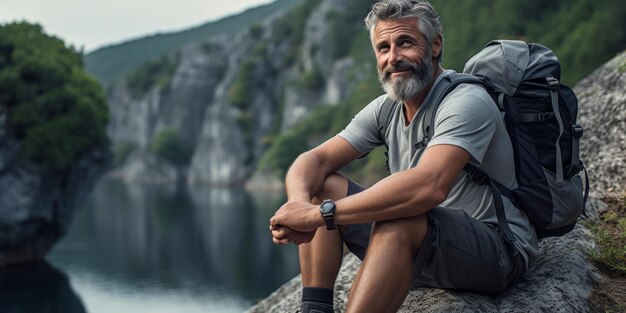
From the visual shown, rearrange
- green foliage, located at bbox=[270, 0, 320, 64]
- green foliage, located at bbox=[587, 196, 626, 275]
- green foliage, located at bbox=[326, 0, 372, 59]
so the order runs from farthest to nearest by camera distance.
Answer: green foliage, located at bbox=[270, 0, 320, 64]
green foliage, located at bbox=[326, 0, 372, 59]
green foliage, located at bbox=[587, 196, 626, 275]

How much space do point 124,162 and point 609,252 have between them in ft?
485

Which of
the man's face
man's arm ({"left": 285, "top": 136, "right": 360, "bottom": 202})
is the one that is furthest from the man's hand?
the man's face

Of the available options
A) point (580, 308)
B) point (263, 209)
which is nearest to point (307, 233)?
point (580, 308)

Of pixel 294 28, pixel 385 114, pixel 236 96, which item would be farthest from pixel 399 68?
pixel 294 28

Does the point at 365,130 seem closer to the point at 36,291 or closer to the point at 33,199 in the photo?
the point at 36,291

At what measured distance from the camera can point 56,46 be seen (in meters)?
38.9

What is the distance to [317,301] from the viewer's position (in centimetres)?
390

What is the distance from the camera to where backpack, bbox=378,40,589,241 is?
154 inches

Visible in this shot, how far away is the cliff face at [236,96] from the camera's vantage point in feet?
367

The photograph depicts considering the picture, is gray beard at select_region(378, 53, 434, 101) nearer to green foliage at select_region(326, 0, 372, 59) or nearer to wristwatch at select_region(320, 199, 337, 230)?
wristwatch at select_region(320, 199, 337, 230)

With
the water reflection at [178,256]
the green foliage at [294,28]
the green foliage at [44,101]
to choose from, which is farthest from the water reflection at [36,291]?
the green foliage at [294,28]

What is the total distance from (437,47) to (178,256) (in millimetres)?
34136

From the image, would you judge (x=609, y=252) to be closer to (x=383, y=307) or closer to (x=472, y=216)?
(x=472, y=216)

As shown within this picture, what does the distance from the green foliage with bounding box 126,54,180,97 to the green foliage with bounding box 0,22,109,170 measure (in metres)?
117
